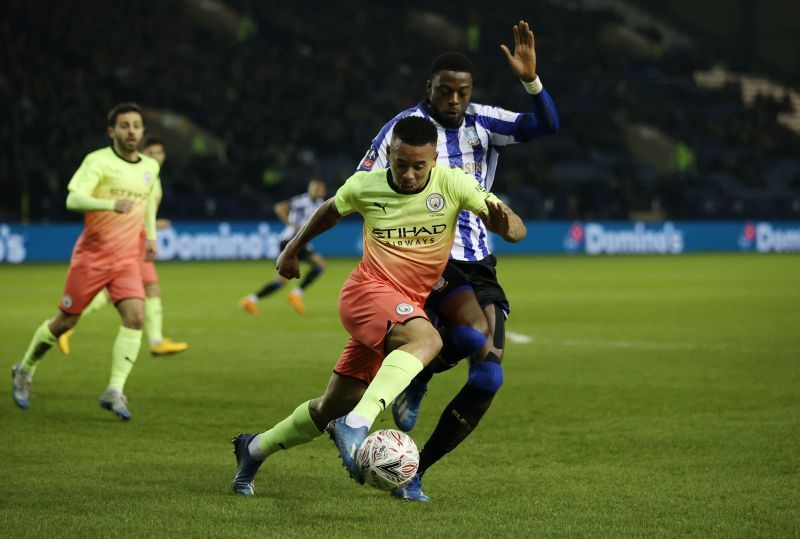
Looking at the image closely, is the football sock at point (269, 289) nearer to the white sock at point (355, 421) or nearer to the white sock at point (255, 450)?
the white sock at point (255, 450)

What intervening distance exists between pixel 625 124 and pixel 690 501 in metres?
35.7

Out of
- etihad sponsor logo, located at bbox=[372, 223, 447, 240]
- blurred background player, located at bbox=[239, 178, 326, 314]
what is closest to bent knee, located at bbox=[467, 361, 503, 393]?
etihad sponsor logo, located at bbox=[372, 223, 447, 240]

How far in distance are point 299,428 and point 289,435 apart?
7cm

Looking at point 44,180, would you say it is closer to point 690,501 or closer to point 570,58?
point 570,58

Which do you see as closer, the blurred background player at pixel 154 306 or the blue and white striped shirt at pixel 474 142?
the blue and white striped shirt at pixel 474 142

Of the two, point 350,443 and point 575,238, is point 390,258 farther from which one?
point 575,238

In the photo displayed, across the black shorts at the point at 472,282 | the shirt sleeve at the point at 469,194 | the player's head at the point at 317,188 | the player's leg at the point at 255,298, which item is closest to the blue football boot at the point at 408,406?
the black shorts at the point at 472,282

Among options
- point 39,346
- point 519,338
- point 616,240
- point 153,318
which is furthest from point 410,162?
point 616,240

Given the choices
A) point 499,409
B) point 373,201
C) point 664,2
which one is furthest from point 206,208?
point 664,2

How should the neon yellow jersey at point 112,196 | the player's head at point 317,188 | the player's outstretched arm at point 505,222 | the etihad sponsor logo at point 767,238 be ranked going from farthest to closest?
the etihad sponsor logo at point 767,238, the player's head at point 317,188, the neon yellow jersey at point 112,196, the player's outstretched arm at point 505,222

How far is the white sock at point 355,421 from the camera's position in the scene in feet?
15.6

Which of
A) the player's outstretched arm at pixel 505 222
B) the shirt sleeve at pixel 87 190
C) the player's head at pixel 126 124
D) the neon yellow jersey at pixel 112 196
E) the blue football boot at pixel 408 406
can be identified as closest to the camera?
the player's outstretched arm at pixel 505 222

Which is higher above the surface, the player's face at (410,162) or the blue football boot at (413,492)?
the player's face at (410,162)

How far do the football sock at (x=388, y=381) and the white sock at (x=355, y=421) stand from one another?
0.03 metres
